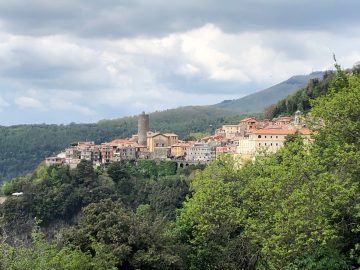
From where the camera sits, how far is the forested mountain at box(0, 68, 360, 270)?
15.0 metres

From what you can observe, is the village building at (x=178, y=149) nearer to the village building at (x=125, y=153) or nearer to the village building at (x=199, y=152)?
the village building at (x=199, y=152)

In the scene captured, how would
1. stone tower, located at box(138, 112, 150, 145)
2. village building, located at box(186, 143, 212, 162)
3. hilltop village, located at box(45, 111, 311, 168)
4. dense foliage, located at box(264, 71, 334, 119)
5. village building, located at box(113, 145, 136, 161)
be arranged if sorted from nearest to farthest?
dense foliage, located at box(264, 71, 334, 119) → hilltop village, located at box(45, 111, 311, 168) → village building, located at box(186, 143, 212, 162) → village building, located at box(113, 145, 136, 161) → stone tower, located at box(138, 112, 150, 145)

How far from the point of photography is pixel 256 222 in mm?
18812

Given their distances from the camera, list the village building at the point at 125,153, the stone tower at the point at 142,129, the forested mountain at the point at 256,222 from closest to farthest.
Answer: the forested mountain at the point at 256,222 < the village building at the point at 125,153 < the stone tower at the point at 142,129

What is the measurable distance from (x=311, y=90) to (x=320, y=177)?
78654 millimetres

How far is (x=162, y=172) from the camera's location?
87.1m

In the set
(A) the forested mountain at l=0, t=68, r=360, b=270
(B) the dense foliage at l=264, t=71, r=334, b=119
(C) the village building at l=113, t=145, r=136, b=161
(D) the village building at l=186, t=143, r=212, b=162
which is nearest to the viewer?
(A) the forested mountain at l=0, t=68, r=360, b=270

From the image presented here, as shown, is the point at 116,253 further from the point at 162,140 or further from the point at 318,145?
the point at 162,140

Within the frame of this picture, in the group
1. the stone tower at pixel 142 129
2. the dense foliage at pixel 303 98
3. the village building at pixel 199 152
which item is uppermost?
the dense foliage at pixel 303 98

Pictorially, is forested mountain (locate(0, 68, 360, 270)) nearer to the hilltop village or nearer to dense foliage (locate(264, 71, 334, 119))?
the hilltop village

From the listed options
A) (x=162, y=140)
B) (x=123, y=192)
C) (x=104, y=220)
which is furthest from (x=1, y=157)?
(x=104, y=220)

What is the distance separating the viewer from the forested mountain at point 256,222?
49.3ft

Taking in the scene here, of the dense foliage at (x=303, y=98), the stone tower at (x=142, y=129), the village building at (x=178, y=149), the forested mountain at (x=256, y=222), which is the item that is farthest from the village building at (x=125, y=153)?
the forested mountain at (x=256, y=222)

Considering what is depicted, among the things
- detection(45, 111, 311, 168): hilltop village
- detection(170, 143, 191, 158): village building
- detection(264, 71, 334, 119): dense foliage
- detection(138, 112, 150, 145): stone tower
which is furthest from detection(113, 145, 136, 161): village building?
detection(264, 71, 334, 119): dense foliage
